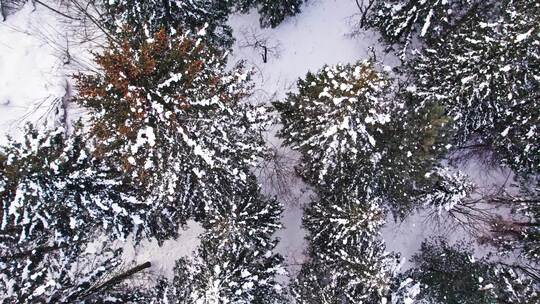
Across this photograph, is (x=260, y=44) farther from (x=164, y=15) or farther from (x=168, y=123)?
(x=168, y=123)

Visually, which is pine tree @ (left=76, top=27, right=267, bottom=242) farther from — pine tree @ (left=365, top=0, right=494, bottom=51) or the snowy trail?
pine tree @ (left=365, top=0, right=494, bottom=51)

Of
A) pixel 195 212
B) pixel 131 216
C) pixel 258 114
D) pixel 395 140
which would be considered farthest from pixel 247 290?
pixel 395 140

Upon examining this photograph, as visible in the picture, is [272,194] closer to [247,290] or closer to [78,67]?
[247,290]

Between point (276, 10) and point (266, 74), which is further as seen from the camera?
point (266, 74)

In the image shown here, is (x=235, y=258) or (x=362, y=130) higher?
(x=362, y=130)

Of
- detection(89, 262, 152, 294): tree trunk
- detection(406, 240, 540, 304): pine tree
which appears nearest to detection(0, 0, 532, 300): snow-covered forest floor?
detection(89, 262, 152, 294): tree trunk

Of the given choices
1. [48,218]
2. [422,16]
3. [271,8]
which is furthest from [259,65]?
[48,218]
